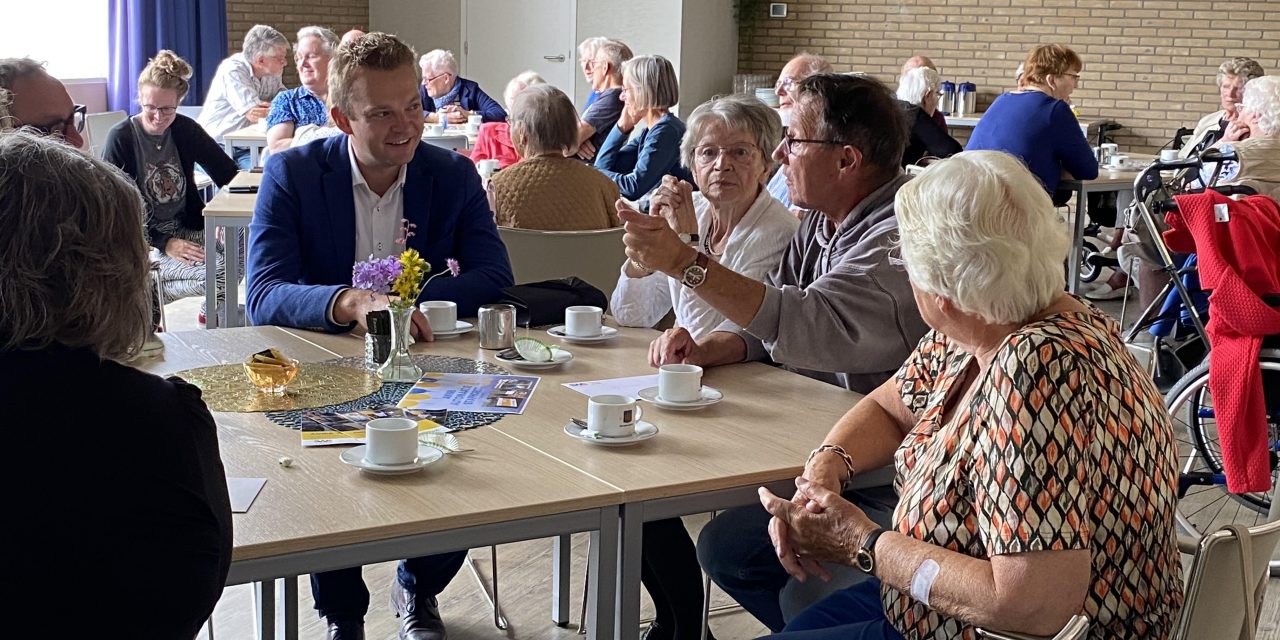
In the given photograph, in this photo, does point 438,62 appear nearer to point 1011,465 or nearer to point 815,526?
point 815,526

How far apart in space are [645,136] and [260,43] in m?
3.36

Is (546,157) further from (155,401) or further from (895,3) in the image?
(895,3)

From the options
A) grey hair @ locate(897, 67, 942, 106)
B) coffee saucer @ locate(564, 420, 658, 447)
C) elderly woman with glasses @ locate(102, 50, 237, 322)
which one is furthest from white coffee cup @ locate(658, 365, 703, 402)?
grey hair @ locate(897, 67, 942, 106)

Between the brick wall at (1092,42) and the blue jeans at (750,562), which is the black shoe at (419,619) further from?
the brick wall at (1092,42)

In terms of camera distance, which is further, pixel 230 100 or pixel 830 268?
pixel 230 100

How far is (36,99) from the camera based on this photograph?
3283mm

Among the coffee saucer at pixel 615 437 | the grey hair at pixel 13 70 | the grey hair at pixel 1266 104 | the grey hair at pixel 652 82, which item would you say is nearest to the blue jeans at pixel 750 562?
the coffee saucer at pixel 615 437

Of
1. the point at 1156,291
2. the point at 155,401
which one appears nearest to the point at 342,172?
the point at 155,401

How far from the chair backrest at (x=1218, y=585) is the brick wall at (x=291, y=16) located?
1018 cm

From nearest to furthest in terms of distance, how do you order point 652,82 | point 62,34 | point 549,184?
1. point 549,184
2. point 652,82
3. point 62,34

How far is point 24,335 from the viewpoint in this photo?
1255 millimetres

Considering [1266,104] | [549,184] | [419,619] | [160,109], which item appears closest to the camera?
[419,619]

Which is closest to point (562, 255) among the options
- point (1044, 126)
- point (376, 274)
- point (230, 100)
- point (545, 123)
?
point (545, 123)

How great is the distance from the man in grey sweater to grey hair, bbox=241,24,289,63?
5.96 m
